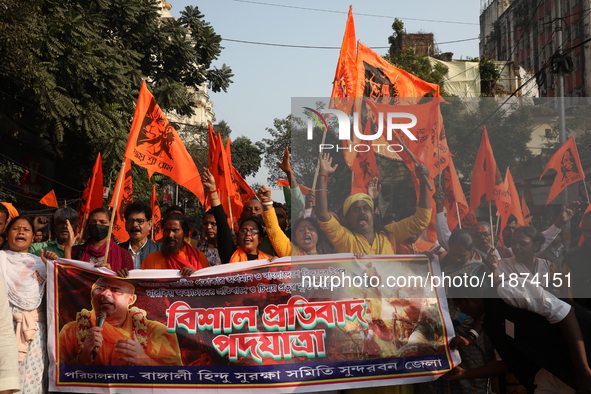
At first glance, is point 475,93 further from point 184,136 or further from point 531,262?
point 531,262

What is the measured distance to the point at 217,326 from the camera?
4539 mm

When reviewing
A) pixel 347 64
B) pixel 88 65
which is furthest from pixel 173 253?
pixel 88 65

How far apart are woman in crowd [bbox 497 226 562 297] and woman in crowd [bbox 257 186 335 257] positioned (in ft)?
4.38

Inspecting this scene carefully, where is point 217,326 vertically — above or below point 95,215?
below

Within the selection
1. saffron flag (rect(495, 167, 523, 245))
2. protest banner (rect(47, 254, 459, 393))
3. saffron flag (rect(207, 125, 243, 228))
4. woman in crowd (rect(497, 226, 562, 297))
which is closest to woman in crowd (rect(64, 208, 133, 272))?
protest banner (rect(47, 254, 459, 393))

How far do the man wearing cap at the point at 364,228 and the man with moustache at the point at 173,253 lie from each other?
1060 millimetres

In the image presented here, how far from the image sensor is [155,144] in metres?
5.96

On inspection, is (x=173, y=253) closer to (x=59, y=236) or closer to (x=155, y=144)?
(x=59, y=236)

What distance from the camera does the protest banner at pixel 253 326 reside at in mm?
4344

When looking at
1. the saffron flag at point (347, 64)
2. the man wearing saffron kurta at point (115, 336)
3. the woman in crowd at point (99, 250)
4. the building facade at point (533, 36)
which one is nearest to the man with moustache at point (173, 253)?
the woman in crowd at point (99, 250)

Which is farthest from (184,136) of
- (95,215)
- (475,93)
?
(95,215)

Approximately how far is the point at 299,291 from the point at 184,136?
3662cm

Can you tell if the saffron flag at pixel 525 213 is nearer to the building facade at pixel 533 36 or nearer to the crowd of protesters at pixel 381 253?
the crowd of protesters at pixel 381 253

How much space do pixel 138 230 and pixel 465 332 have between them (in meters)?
2.76
